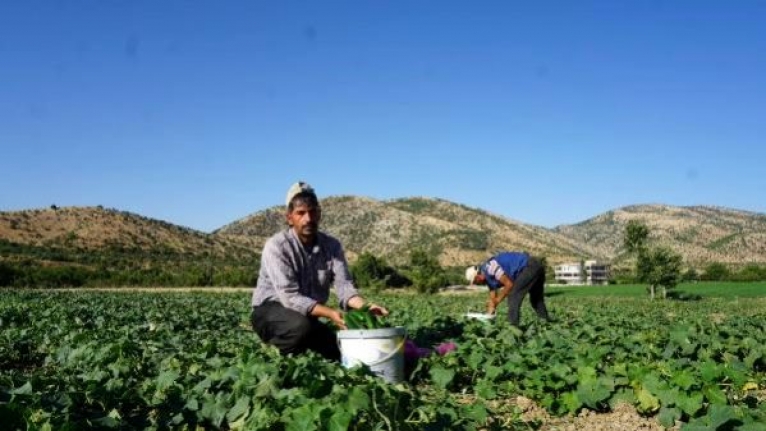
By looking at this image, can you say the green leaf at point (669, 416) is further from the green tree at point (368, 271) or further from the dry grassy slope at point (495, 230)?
the dry grassy slope at point (495, 230)

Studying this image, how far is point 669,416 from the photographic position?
429 cm

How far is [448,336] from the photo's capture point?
8164mm

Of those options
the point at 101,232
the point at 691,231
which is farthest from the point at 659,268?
the point at 691,231

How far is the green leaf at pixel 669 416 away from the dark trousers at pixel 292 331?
3.09 metres

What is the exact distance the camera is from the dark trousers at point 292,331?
6.22 metres

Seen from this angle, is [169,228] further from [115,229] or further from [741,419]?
[741,419]

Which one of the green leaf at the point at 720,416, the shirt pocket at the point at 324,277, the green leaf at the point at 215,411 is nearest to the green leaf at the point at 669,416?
the green leaf at the point at 720,416

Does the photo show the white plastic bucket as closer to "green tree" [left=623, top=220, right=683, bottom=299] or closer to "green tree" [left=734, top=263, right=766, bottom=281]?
"green tree" [left=623, top=220, right=683, bottom=299]

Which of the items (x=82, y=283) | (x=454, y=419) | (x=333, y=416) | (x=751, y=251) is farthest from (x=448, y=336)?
(x=751, y=251)

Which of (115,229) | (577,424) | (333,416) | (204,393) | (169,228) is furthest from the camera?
(169,228)

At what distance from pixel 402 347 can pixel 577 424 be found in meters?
1.59

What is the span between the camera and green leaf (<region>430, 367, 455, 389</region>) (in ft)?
17.8

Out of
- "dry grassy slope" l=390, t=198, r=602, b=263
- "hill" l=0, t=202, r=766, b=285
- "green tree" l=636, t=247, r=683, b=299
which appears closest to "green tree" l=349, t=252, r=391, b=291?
"hill" l=0, t=202, r=766, b=285

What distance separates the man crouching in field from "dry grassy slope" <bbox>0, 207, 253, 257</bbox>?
73.5 meters
